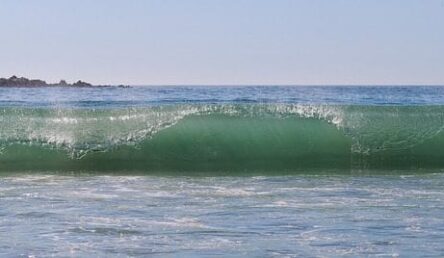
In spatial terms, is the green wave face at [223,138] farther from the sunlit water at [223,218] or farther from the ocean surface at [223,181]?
the sunlit water at [223,218]

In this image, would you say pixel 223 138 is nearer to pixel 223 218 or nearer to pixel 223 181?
pixel 223 181

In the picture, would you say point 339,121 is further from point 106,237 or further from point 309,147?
point 106,237

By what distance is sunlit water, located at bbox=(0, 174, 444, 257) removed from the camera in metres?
6.64

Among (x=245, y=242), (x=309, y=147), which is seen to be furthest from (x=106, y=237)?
(x=309, y=147)

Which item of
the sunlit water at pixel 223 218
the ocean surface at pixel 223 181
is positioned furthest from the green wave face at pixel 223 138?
the sunlit water at pixel 223 218

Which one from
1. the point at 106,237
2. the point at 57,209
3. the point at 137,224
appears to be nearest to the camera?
the point at 106,237

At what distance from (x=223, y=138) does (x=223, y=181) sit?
4715 millimetres

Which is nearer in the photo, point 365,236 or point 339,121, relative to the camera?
point 365,236

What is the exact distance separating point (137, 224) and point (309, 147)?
8329 mm

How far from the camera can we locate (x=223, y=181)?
443 inches

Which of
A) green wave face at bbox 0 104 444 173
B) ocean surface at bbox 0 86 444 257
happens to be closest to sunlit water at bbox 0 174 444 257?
ocean surface at bbox 0 86 444 257

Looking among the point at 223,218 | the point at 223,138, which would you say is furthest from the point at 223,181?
the point at 223,138

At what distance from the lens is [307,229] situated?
7398 mm

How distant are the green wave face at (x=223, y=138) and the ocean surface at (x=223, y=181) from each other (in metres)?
0.03
